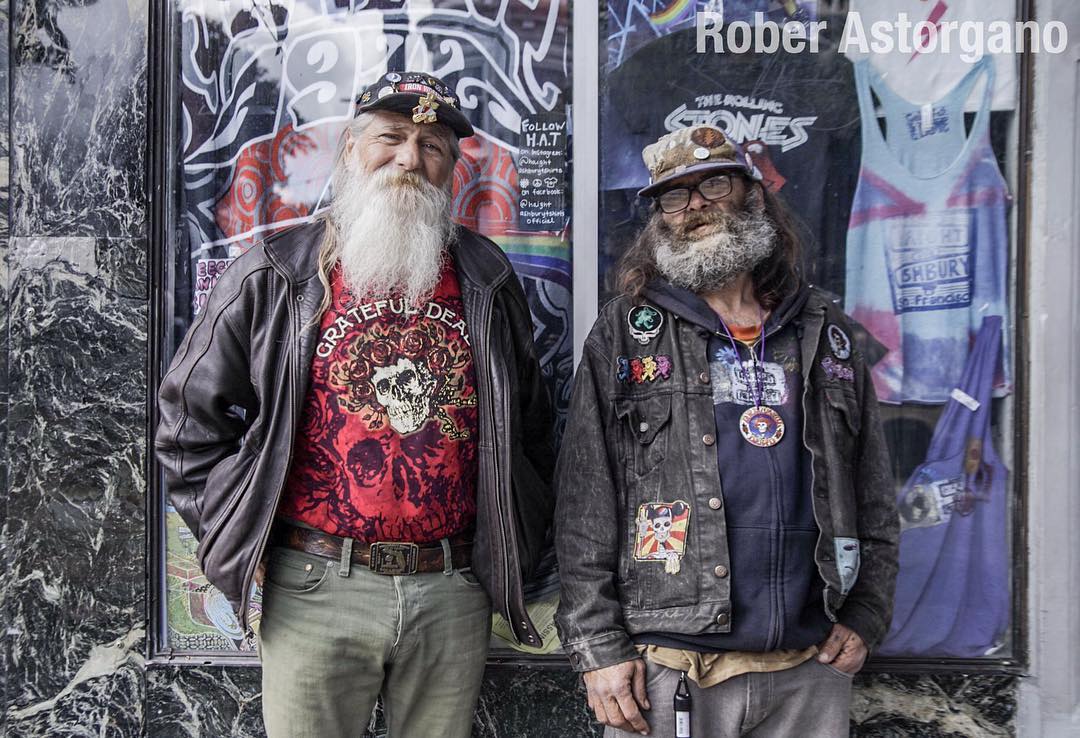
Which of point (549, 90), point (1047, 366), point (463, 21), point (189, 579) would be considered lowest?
point (189, 579)

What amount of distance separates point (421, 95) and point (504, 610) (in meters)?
1.57

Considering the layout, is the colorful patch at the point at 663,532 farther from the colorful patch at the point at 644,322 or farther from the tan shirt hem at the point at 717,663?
the colorful patch at the point at 644,322

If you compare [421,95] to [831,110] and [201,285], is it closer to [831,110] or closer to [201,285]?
[201,285]

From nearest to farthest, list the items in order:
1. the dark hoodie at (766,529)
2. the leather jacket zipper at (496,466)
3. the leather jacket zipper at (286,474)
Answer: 1. the dark hoodie at (766,529)
2. the leather jacket zipper at (286,474)
3. the leather jacket zipper at (496,466)

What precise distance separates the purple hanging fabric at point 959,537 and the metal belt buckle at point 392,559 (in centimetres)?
202

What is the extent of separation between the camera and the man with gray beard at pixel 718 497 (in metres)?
2.24


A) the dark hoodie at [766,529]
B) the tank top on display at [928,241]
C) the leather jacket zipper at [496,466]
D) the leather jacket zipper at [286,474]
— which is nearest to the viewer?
the dark hoodie at [766,529]

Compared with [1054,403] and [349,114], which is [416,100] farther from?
[1054,403]

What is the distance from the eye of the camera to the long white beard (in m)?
2.46

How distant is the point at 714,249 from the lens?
8.04 ft

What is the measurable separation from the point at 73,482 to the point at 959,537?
3.47 metres

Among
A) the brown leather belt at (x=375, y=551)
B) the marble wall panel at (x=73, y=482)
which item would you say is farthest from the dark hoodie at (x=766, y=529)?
the marble wall panel at (x=73, y=482)

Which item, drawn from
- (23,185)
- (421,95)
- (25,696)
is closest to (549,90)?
(421,95)

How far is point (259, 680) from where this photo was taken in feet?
10.8
